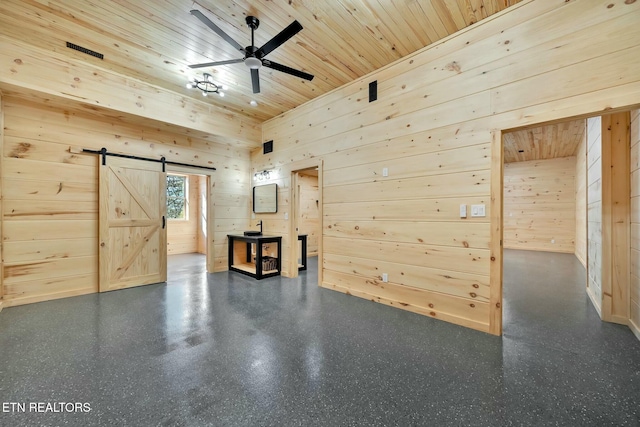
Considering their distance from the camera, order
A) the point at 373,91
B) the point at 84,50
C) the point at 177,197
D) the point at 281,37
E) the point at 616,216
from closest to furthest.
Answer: the point at 281,37 → the point at 616,216 → the point at 84,50 → the point at 373,91 → the point at 177,197

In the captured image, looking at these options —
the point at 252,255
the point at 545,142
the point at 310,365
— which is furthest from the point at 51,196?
the point at 545,142

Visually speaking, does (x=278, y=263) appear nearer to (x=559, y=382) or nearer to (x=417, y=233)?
(x=417, y=233)

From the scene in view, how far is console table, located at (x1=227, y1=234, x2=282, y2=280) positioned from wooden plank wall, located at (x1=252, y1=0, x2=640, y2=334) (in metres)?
1.16

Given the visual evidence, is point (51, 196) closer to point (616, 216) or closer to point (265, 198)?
point (265, 198)

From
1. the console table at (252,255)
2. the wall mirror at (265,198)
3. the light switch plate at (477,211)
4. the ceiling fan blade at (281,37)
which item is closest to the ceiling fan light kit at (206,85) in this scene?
the ceiling fan blade at (281,37)

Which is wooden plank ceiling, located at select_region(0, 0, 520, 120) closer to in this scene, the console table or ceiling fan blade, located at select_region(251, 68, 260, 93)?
ceiling fan blade, located at select_region(251, 68, 260, 93)

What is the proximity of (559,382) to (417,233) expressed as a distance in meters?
1.63

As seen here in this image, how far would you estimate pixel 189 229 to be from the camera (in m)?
8.21

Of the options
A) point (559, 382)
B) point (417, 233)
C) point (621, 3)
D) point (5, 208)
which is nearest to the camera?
point (559, 382)

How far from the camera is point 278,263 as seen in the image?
488 centimetres

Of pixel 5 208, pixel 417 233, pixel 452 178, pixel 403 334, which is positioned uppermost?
pixel 452 178

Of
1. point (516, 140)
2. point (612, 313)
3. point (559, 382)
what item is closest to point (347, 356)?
point (559, 382)

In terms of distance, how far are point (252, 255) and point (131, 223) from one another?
7.22ft

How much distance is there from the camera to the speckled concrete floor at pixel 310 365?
1.50m
